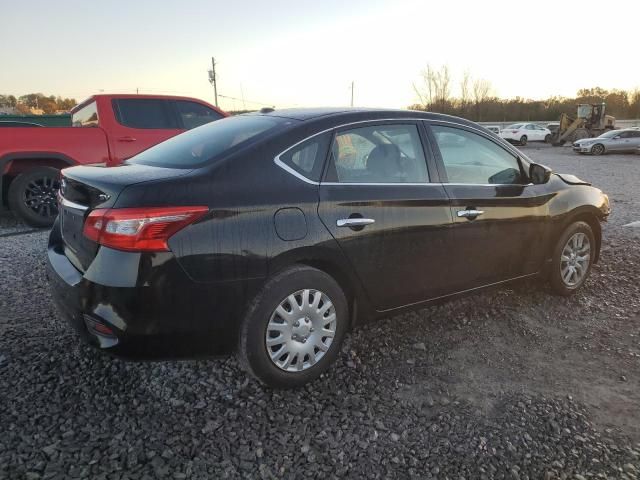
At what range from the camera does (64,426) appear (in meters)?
2.37

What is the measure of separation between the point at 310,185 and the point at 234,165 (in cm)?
43

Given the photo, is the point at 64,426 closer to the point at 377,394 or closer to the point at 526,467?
the point at 377,394

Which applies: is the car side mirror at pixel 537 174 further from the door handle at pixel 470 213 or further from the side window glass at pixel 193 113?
the side window glass at pixel 193 113

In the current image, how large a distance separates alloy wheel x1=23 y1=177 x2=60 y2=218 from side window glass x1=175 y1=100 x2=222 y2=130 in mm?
2054

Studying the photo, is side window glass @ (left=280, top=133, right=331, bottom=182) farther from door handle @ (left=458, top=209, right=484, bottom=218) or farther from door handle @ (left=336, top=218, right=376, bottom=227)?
door handle @ (left=458, top=209, right=484, bottom=218)

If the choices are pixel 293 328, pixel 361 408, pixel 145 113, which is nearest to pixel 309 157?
pixel 293 328

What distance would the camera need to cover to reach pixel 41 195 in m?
6.43

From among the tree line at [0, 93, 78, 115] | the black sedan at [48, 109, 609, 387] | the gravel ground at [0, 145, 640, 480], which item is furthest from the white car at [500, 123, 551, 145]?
the tree line at [0, 93, 78, 115]

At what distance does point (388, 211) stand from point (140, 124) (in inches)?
211

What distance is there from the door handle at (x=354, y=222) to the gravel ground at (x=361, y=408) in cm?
93

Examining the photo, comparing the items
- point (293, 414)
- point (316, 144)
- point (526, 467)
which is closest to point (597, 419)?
point (526, 467)

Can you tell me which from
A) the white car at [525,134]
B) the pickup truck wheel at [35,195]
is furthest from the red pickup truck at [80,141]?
the white car at [525,134]

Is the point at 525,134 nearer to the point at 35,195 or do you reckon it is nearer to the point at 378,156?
the point at 35,195

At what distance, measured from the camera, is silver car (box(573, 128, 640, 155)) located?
24.4m
